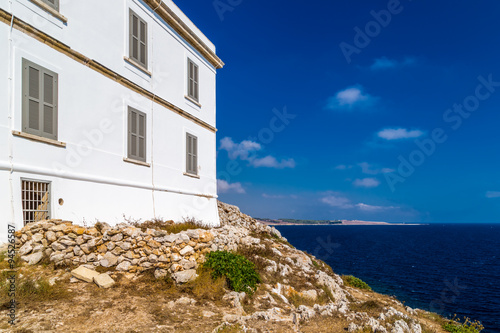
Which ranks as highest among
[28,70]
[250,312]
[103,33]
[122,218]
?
[103,33]

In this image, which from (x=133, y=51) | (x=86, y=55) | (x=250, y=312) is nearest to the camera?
(x=250, y=312)

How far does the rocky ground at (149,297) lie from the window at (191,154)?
7.04 m

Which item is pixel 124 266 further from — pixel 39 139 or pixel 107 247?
pixel 39 139

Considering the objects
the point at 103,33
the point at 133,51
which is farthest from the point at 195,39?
the point at 103,33

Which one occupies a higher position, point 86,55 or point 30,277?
point 86,55

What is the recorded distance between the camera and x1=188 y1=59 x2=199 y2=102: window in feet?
58.3

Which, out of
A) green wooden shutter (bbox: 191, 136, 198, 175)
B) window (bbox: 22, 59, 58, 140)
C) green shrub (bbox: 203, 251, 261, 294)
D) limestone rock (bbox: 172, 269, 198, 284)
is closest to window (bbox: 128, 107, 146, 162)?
window (bbox: 22, 59, 58, 140)

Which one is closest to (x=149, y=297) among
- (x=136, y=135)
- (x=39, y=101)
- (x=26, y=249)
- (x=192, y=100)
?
(x=26, y=249)

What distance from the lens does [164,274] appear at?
9.14 metres

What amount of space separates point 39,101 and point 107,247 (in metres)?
4.94

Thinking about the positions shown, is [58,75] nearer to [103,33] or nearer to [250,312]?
[103,33]

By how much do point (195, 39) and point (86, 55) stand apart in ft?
26.5

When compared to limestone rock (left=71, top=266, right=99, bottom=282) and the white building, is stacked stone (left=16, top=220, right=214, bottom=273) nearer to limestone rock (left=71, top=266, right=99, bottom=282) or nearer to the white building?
limestone rock (left=71, top=266, right=99, bottom=282)

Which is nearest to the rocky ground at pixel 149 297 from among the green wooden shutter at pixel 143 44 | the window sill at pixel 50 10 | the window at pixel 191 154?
the window sill at pixel 50 10
